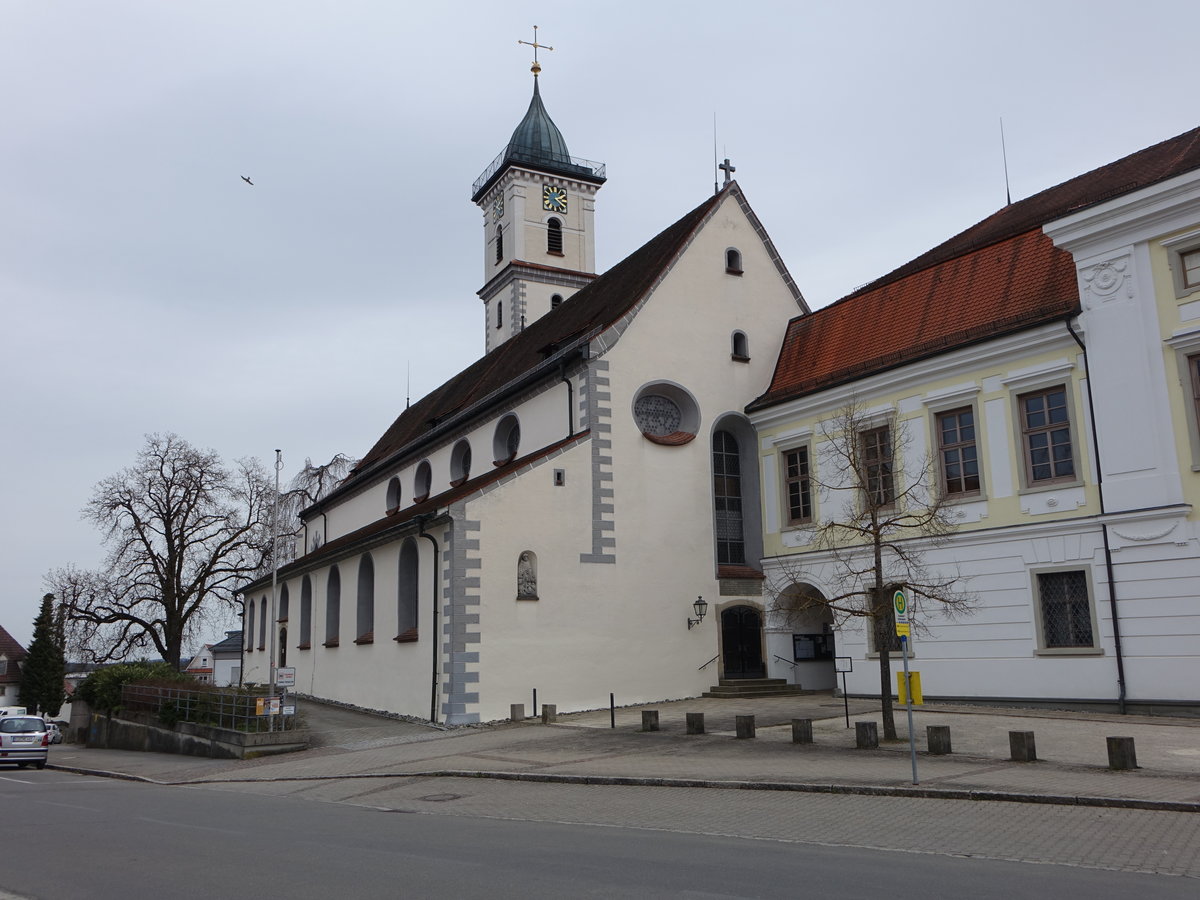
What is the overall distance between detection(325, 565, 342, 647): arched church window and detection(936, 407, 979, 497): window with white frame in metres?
18.4

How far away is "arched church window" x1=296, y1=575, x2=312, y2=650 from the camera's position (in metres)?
35.5

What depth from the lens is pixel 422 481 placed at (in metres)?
35.8

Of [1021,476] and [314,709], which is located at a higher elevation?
[1021,476]

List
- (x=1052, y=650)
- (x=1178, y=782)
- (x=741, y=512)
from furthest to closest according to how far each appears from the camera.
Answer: (x=741, y=512) < (x=1052, y=650) < (x=1178, y=782)

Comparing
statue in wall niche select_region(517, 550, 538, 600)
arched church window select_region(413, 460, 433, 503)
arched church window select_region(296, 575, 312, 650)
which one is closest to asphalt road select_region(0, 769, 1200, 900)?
statue in wall niche select_region(517, 550, 538, 600)

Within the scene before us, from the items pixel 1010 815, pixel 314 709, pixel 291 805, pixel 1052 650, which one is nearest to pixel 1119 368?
pixel 1052 650

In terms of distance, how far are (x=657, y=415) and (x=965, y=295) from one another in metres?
A: 8.17

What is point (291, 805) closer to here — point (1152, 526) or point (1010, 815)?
point (1010, 815)

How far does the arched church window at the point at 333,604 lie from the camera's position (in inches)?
1283

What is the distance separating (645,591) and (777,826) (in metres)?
14.9

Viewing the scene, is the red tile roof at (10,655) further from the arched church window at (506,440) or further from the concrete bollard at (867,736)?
the concrete bollard at (867,736)

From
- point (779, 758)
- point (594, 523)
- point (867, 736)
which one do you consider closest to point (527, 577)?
point (594, 523)

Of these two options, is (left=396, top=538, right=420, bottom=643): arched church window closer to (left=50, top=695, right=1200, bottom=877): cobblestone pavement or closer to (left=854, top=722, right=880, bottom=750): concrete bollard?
(left=50, top=695, right=1200, bottom=877): cobblestone pavement

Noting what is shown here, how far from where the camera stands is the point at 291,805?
13.9m
